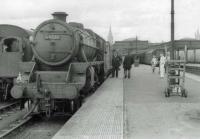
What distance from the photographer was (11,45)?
15.1 m

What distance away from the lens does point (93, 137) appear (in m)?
7.20

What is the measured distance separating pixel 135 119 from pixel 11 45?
8.07 metres

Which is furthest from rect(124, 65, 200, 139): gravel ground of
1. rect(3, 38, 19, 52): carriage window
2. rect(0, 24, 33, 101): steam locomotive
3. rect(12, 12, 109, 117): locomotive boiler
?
rect(3, 38, 19, 52): carriage window

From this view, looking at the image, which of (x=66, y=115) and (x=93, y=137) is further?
(x=66, y=115)

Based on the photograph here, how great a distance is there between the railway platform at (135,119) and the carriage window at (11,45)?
14.8 ft

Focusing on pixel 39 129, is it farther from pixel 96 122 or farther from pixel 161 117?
pixel 161 117

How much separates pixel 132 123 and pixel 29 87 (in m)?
3.65

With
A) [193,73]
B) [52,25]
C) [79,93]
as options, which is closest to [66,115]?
[79,93]

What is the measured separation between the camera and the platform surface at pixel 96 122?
24.2 ft

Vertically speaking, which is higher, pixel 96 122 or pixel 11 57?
pixel 11 57

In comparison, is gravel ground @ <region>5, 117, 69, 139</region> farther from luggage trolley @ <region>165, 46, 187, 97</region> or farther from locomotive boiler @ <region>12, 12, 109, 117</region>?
luggage trolley @ <region>165, 46, 187, 97</region>

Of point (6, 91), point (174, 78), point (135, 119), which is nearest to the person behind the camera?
point (135, 119)

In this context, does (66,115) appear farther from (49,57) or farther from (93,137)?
(93,137)

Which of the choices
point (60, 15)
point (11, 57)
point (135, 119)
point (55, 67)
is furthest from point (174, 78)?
point (11, 57)
